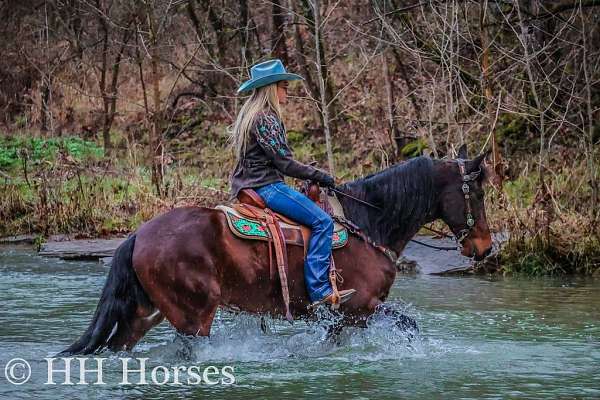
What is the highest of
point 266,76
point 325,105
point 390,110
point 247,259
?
point 390,110

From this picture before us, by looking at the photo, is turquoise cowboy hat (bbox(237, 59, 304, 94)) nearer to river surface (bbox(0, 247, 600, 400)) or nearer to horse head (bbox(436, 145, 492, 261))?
horse head (bbox(436, 145, 492, 261))

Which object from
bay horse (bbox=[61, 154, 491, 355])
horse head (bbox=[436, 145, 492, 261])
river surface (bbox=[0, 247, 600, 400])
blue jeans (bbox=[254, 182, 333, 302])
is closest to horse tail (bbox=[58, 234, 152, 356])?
bay horse (bbox=[61, 154, 491, 355])

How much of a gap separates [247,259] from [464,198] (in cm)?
188

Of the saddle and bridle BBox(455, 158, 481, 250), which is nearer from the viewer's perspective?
the saddle

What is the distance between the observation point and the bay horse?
280 inches

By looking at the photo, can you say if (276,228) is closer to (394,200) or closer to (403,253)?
(394,200)

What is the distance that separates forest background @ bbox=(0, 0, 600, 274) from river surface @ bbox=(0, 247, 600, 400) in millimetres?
1540

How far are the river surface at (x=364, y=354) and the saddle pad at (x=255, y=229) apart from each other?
2.51 ft

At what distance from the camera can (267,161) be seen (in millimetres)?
7562

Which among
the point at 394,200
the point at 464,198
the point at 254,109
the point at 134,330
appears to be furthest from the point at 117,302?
the point at 464,198

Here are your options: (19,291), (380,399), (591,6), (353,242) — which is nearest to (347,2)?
(591,6)

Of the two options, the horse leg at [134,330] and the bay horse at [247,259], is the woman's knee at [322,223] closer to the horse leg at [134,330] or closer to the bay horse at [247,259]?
the bay horse at [247,259]

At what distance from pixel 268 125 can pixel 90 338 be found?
2.07m

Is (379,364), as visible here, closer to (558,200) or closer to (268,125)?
(268,125)
